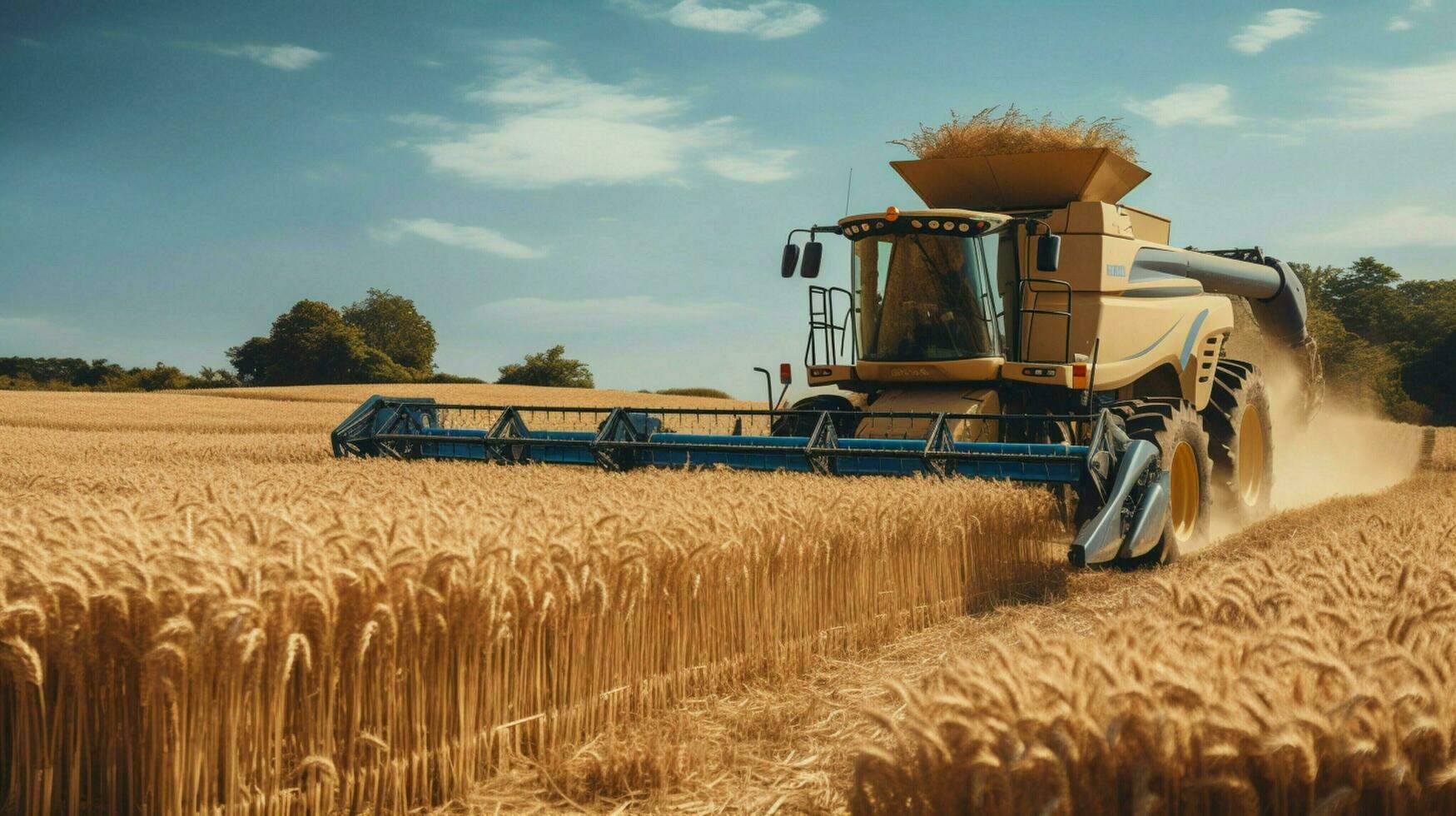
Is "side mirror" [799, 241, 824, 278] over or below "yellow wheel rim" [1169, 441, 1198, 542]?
over

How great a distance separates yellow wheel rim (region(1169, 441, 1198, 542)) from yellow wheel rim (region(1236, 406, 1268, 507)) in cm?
308

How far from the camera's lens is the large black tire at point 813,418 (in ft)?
34.0

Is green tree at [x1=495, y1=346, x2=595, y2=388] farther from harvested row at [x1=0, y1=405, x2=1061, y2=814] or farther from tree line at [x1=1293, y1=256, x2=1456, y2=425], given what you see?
harvested row at [x1=0, y1=405, x2=1061, y2=814]

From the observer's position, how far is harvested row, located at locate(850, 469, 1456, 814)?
2330 mm

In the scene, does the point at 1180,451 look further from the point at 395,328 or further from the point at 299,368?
the point at 395,328

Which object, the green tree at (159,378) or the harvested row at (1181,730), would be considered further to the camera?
A: the green tree at (159,378)

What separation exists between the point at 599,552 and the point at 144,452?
12027mm

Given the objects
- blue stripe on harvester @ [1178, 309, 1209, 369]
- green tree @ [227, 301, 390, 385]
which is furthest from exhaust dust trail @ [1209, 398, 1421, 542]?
green tree @ [227, 301, 390, 385]

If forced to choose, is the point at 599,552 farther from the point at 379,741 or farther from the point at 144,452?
the point at 144,452

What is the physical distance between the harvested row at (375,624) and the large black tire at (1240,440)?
20.7 ft

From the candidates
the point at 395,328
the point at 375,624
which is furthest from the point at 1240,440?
the point at 395,328

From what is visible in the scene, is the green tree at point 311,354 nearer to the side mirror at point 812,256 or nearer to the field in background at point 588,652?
the side mirror at point 812,256

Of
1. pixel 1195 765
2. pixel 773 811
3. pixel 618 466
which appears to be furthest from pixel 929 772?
pixel 618 466

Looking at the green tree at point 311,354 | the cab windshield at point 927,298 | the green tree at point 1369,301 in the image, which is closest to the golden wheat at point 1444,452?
the cab windshield at point 927,298
